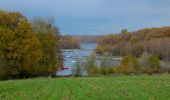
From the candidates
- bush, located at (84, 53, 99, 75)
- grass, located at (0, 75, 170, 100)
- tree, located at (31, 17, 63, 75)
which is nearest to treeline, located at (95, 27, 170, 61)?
bush, located at (84, 53, 99, 75)

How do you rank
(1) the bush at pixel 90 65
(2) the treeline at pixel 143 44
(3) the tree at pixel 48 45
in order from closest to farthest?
(3) the tree at pixel 48 45
(1) the bush at pixel 90 65
(2) the treeline at pixel 143 44

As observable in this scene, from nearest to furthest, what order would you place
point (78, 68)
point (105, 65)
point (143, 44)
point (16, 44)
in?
point (16, 44) → point (78, 68) → point (105, 65) → point (143, 44)

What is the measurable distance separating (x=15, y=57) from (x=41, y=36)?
48.7 ft

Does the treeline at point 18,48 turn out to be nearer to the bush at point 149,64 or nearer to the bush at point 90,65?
the bush at point 90,65

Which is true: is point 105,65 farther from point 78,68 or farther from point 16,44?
point 16,44

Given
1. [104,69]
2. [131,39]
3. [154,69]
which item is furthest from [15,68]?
[131,39]

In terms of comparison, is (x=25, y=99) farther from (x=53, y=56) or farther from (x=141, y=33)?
(x=141, y=33)

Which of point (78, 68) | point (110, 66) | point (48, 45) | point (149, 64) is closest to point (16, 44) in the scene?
point (48, 45)

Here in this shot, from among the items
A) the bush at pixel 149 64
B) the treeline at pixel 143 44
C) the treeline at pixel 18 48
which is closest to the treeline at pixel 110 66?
the bush at pixel 149 64

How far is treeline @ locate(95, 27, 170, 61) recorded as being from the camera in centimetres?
13638

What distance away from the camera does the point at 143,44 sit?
505 ft

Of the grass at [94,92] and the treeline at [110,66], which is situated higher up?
the grass at [94,92]

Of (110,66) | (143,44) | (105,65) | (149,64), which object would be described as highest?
(143,44)

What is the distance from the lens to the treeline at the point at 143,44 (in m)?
136
